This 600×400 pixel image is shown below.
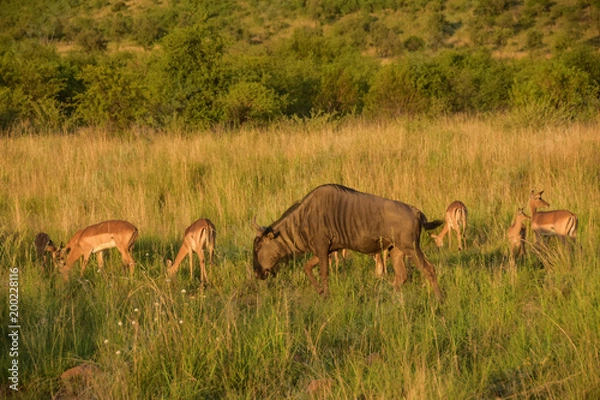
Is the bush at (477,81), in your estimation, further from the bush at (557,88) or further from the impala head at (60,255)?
the impala head at (60,255)

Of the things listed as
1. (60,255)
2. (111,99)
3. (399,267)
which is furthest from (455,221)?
(111,99)

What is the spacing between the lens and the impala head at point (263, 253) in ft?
20.5

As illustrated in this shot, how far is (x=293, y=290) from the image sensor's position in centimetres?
616

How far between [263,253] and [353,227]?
860 millimetres

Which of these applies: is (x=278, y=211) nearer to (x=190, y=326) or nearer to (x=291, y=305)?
(x=291, y=305)

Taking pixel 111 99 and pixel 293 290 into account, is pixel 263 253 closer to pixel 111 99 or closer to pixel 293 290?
pixel 293 290

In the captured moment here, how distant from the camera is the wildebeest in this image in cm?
580

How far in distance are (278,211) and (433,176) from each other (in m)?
2.53

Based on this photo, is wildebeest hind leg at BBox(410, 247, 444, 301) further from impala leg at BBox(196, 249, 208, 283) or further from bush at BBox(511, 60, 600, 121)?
bush at BBox(511, 60, 600, 121)

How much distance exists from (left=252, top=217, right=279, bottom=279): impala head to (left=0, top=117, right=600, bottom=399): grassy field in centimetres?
14

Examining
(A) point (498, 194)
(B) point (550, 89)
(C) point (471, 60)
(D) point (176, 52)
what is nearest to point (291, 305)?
(A) point (498, 194)

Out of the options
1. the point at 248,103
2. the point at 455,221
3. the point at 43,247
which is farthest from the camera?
the point at 248,103

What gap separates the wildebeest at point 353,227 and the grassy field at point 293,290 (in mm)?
248
